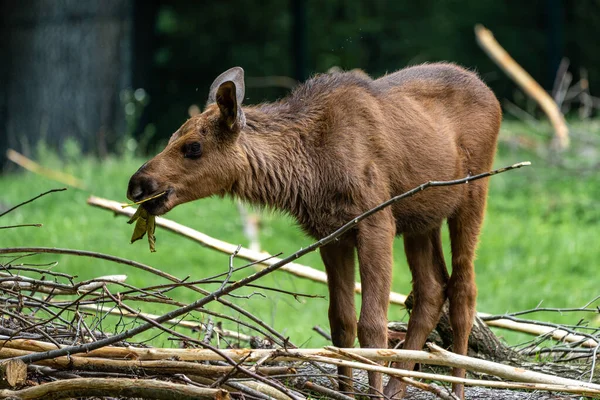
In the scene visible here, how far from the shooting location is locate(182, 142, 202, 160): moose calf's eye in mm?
5391

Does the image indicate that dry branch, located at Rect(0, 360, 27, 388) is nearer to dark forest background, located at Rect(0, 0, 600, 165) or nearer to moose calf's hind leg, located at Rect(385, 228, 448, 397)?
moose calf's hind leg, located at Rect(385, 228, 448, 397)

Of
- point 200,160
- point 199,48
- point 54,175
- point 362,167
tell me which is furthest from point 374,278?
point 199,48

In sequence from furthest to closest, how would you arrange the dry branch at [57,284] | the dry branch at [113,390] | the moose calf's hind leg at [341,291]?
the moose calf's hind leg at [341,291], the dry branch at [57,284], the dry branch at [113,390]

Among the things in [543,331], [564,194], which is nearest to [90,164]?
[564,194]

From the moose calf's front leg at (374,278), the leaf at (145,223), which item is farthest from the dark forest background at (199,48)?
the moose calf's front leg at (374,278)

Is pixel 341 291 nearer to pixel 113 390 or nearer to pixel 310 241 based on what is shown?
pixel 113 390

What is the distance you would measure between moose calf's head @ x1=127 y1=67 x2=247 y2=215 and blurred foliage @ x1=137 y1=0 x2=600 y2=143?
14.2 metres

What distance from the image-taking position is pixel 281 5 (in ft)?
71.0

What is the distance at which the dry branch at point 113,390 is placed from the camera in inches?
174

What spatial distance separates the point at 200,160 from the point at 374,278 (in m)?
1.14

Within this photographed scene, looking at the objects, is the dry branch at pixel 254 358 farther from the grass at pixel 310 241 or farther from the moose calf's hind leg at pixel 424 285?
the grass at pixel 310 241

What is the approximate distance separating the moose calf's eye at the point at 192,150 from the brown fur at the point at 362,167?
0.01 meters

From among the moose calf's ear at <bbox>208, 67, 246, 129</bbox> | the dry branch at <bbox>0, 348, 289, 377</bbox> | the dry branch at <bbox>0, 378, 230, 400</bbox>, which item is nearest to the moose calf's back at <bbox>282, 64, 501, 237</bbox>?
the moose calf's ear at <bbox>208, 67, 246, 129</bbox>

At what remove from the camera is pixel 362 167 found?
548 centimetres
